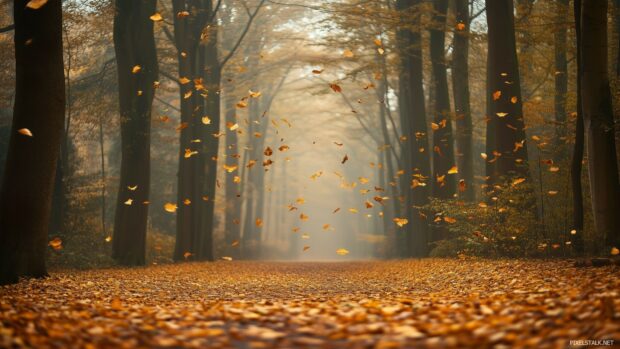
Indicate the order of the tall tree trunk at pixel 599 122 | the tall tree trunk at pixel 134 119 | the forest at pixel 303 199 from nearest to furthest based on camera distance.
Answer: the forest at pixel 303 199, the tall tree trunk at pixel 599 122, the tall tree trunk at pixel 134 119

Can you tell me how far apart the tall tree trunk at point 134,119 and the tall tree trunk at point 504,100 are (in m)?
8.76

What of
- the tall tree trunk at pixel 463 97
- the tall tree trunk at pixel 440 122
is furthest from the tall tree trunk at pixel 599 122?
the tall tree trunk at pixel 463 97

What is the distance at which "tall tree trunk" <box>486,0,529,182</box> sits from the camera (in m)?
13.0

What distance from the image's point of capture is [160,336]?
4160 millimetres

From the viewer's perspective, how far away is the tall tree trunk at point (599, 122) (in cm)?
863

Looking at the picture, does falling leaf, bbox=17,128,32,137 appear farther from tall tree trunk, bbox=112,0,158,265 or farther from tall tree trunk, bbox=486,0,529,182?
tall tree trunk, bbox=486,0,529,182

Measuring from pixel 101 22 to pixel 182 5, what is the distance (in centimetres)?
311

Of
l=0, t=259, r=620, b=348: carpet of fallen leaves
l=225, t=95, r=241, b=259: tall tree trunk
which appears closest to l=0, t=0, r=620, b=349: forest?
l=0, t=259, r=620, b=348: carpet of fallen leaves

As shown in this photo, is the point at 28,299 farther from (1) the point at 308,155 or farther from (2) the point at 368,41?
(1) the point at 308,155

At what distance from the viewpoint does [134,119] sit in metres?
14.5

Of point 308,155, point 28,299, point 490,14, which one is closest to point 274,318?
point 28,299

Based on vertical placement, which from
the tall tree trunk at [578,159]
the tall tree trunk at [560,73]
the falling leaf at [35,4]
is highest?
the tall tree trunk at [560,73]

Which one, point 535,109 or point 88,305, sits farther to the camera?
point 535,109

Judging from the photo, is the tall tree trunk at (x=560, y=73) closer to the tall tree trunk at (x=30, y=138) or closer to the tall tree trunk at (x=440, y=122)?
the tall tree trunk at (x=440, y=122)
